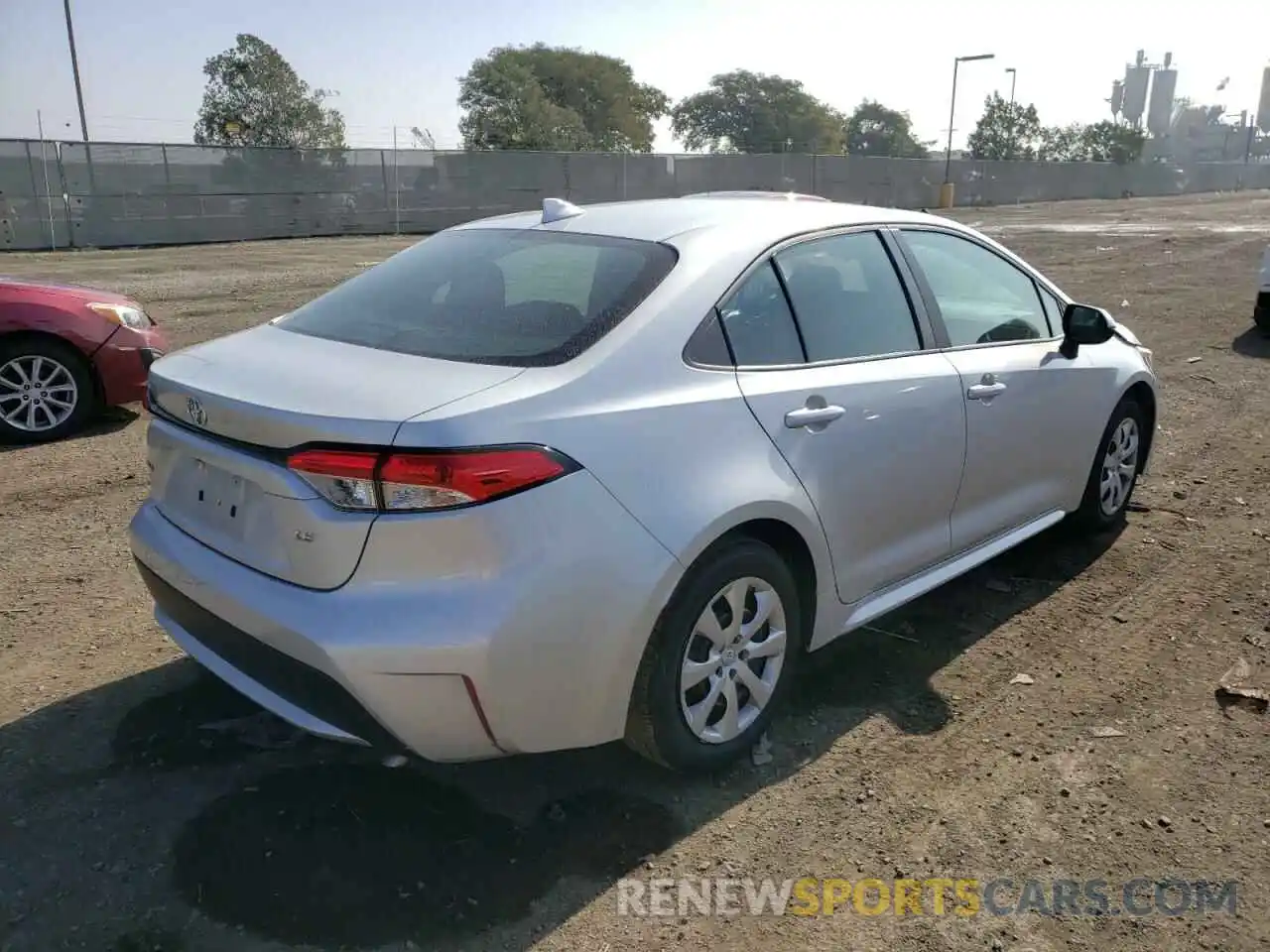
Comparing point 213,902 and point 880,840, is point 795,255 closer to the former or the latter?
point 880,840

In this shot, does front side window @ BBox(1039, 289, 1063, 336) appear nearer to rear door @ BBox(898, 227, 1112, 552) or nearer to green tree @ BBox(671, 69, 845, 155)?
rear door @ BBox(898, 227, 1112, 552)

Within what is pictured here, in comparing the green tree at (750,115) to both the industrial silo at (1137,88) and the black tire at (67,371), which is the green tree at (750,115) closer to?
the industrial silo at (1137,88)

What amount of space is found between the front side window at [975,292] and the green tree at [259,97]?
63.1 metres

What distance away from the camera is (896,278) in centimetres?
378

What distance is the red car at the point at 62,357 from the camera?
21.6 ft

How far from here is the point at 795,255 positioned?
3.42m

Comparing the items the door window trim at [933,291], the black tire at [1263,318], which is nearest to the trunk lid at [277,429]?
the door window trim at [933,291]

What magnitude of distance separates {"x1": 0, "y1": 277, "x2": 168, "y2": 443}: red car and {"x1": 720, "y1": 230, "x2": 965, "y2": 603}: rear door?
17.1ft

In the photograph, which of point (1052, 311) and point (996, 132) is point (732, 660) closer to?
point (1052, 311)

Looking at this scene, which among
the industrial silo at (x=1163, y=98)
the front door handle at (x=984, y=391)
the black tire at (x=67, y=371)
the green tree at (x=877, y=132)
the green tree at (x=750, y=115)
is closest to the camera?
the front door handle at (x=984, y=391)

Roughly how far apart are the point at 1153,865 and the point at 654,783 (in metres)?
1.39

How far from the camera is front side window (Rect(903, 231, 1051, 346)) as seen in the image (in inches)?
155

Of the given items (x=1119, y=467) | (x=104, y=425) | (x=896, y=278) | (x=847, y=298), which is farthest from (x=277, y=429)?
(x=104, y=425)

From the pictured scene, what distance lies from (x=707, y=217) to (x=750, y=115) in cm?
11436
